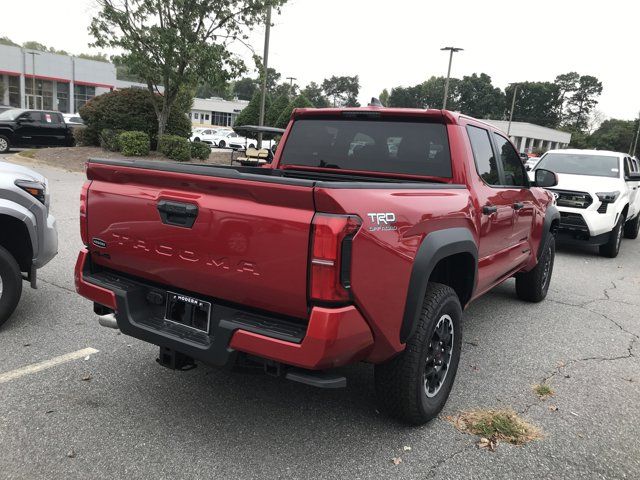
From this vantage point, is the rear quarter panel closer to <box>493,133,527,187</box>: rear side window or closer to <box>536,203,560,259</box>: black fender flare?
<box>493,133,527,187</box>: rear side window

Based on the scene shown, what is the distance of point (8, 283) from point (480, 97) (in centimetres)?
12488

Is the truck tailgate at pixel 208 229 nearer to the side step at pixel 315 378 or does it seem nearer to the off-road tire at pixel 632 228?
the side step at pixel 315 378

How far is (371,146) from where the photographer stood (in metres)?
3.92

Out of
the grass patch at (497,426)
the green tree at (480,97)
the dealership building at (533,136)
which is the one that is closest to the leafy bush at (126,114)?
the grass patch at (497,426)

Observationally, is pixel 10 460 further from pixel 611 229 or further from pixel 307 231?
pixel 611 229

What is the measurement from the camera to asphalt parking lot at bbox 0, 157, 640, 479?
2.64m

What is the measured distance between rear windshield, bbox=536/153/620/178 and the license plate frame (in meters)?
8.68

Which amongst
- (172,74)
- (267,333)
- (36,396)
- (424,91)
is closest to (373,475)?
(267,333)

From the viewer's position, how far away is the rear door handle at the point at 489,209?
366 cm

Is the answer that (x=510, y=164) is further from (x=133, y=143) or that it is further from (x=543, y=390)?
(x=133, y=143)

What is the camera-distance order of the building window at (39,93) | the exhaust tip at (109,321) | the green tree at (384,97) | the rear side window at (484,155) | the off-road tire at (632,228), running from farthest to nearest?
the green tree at (384,97) < the building window at (39,93) < the off-road tire at (632,228) < the rear side window at (484,155) < the exhaust tip at (109,321)

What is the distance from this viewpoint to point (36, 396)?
315cm

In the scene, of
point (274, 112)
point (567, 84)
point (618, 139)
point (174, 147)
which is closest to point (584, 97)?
point (567, 84)

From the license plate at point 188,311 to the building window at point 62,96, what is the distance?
57.7 m
